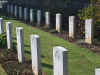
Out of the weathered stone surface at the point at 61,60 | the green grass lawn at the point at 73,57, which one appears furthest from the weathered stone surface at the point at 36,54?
the weathered stone surface at the point at 61,60

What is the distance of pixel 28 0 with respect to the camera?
921 inches

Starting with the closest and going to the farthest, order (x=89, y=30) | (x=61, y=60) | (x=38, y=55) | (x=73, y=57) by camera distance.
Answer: (x=61, y=60) → (x=38, y=55) → (x=73, y=57) → (x=89, y=30)

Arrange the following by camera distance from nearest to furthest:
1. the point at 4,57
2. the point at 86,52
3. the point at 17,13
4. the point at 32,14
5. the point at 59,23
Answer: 1. the point at 4,57
2. the point at 86,52
3. the point at 59,23
4. the point at 32,14
5. the point at 17,13

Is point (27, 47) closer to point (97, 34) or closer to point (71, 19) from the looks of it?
point (71, 19)

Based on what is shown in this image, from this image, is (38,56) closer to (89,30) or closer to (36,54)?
(36,54)

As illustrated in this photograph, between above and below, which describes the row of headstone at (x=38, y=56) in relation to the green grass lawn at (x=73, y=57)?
above

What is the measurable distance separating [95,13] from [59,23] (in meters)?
2.17

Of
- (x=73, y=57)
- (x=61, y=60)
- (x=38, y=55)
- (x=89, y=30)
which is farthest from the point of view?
(x=89, y=30)

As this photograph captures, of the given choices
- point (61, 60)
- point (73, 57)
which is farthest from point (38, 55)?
point (73, 57)

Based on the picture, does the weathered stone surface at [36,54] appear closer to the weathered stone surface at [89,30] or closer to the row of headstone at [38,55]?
the row of headstone at [38,55]

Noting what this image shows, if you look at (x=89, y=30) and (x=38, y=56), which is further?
(x=89, y=30)

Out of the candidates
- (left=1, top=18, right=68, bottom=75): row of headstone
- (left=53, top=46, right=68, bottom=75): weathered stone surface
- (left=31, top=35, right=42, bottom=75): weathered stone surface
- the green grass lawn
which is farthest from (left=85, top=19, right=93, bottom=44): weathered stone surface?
(left=53, top=46, right=68, bottom=75): weathered stone surface

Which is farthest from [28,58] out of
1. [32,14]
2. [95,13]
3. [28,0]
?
[28,0]

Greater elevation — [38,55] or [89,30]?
[89,30]
